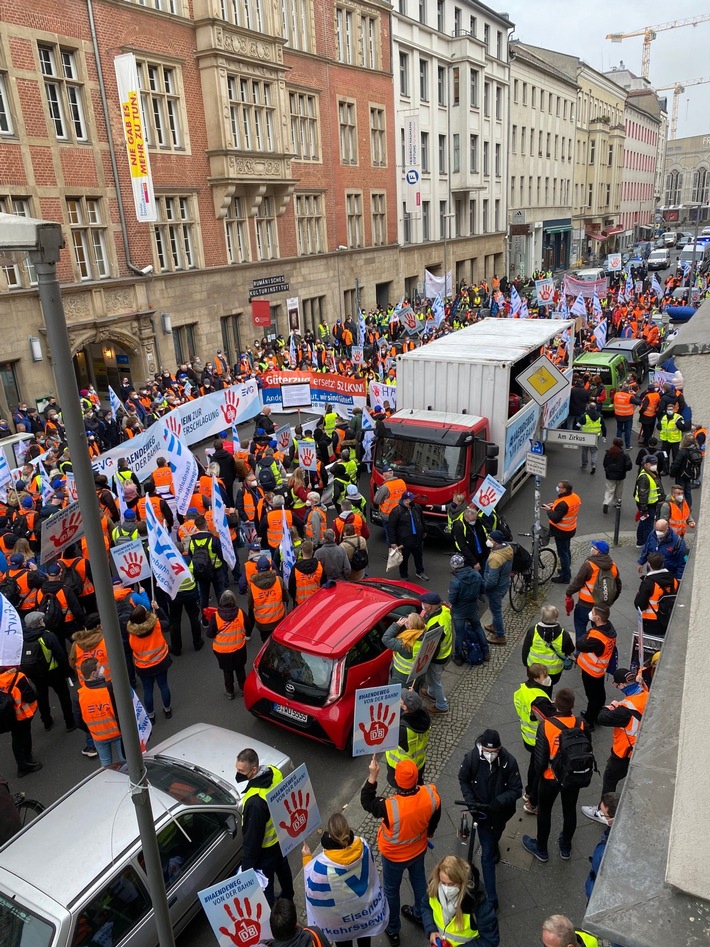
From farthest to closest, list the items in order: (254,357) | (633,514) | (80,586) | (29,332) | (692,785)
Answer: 1. (254,357)
2. (29,332)
3. (633,514)
4. (80,586)
5. (692,785)

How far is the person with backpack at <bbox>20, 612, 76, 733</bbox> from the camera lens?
726 cm

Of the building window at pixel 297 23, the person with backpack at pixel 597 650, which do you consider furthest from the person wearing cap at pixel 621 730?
the building window at pixel 297 23

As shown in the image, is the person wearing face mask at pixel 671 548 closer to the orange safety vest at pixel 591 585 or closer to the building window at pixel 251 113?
the orange safety vest at pixel 591 585

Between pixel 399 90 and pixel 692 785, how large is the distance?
140 feet

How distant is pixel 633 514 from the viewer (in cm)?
1309

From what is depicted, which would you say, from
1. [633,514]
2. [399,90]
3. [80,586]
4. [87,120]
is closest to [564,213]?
[399,90]

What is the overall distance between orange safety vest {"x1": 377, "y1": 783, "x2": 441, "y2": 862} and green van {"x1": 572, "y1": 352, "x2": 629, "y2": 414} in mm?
15921

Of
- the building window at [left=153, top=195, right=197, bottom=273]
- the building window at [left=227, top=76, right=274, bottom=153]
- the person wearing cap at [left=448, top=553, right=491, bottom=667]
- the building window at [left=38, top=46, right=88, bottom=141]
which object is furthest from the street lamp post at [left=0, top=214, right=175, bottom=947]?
the building window at [left=227, top=76, right=274, bottom=153]

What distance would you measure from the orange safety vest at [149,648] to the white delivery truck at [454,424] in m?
5.50

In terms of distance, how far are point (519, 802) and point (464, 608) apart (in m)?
2.33

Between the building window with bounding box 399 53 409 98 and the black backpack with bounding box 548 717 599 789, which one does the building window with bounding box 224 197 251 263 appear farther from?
the black backpack with bounding box 548 717 599 789

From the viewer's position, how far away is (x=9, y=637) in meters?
6.85

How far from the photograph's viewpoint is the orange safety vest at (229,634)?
755 cm

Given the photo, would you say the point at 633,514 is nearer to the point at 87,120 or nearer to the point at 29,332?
the point at 29,332
